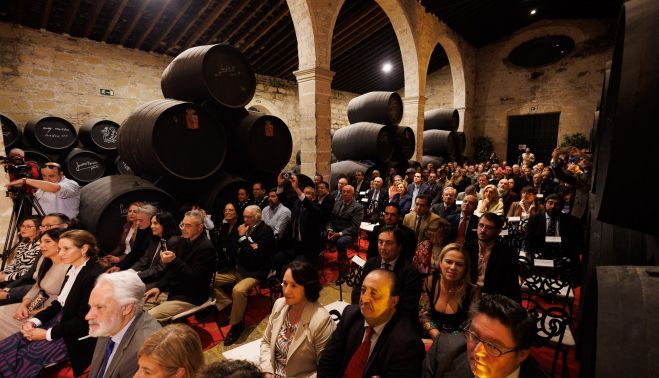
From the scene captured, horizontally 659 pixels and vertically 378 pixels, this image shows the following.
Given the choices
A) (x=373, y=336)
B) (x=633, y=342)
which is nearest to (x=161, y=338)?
(x=373, y=336)

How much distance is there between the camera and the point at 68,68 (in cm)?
793

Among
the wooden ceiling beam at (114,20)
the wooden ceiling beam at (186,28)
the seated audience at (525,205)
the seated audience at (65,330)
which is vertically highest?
the wooden ceiling beam at (186,28)

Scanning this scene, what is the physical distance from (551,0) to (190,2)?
521 inches

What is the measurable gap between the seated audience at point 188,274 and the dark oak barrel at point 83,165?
6093mm

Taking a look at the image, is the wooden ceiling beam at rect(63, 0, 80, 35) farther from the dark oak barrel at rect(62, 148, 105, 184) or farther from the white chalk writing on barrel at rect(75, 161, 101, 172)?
the white chalk writing on barrel at rect(75, 161, 101, 172)

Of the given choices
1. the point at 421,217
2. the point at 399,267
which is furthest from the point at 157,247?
the point at 421,217

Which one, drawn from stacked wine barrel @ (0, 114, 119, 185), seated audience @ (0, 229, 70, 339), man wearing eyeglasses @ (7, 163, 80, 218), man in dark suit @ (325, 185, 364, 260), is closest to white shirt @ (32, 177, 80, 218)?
man wearing eyeglasses @ (7, 163, 80, 218)

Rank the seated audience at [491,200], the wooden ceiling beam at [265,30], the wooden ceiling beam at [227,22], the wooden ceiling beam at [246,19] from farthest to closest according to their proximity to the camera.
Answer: the wooden ceiling beam at [265,30]
the wooden ceiling beam at [246,19]
the wooden ceiling beam at [227,22]
the seated audience at [491,200]

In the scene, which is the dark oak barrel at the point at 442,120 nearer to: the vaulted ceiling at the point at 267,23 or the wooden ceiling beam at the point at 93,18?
the vaulted ceiling at the point at 267,23

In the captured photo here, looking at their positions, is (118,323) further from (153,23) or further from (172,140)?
(153,23)

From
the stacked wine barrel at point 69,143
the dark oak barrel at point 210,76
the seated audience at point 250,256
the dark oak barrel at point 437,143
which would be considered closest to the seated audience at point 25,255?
the seated audience at point 250,256

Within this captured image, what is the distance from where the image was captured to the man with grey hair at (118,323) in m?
1.76

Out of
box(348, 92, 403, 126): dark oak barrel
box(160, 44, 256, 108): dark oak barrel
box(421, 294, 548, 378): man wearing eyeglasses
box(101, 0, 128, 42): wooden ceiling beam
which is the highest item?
box(101, 0, 128, 42): wooden ceiling beam

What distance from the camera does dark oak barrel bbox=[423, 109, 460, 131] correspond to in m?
12.5
